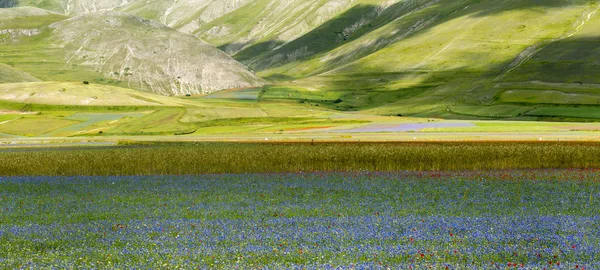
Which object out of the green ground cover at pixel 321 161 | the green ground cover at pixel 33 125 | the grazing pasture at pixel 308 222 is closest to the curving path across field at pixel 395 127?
the green ground cover at pixel 321 161

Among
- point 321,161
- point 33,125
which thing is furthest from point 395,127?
point 33,125

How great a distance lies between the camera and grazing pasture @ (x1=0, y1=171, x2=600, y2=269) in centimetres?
2341

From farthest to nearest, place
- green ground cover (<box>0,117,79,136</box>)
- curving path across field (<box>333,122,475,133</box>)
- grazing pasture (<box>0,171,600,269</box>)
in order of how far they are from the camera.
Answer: green ground cover (<box>0,117,79,136</box>), curving path across field (<box>333,122,475,133</box>), grazing pasture (<box>0,171,600,269</box>)

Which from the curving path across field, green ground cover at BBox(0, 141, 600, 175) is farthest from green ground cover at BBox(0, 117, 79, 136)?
green ground cover at BBox(0, 141, 600, 175)

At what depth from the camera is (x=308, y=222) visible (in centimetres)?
3088

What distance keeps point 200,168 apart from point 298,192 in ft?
60.3

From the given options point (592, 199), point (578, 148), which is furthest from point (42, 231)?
point (578, 148)

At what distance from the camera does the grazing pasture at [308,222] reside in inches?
922

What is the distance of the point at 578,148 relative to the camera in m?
61.7

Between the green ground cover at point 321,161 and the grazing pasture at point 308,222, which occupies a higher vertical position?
the grazing pasture at point 308,222

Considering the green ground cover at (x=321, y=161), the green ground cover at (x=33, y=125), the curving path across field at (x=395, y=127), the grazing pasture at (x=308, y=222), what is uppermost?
the grazing pasture at (x=308, y=222)

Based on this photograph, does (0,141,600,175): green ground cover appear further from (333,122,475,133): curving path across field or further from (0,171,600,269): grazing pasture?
(333,122,475,133): curving path across field

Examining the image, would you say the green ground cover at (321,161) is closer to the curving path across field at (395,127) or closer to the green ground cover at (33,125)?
the curving path across field at (395,127)

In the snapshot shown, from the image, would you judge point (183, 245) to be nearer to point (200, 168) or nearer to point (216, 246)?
point (216, 246)
